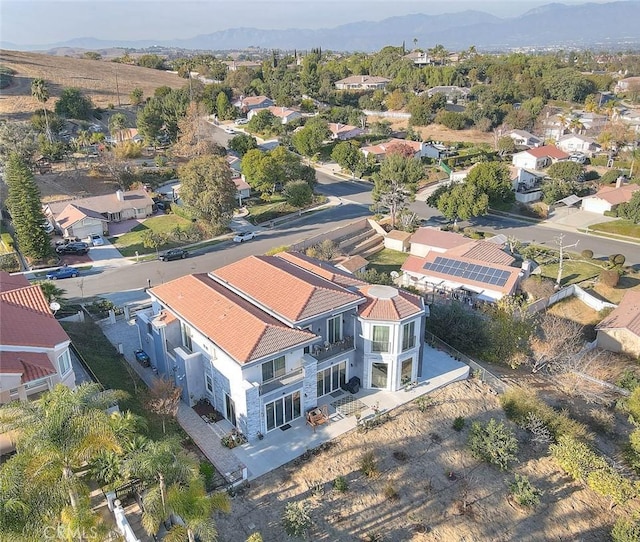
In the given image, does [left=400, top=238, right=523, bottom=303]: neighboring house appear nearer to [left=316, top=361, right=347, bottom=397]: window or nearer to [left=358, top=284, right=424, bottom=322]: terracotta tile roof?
Result: [left=358, top=284, right=424, bottom=322]: terracotta tile roof

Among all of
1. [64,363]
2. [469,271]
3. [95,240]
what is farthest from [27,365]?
[469,271]

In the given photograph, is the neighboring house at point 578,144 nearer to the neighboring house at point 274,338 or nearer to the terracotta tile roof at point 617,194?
the terracotta tile roof at point 617,194

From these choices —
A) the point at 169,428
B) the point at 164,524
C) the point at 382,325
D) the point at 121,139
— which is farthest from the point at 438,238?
the point at 121,139

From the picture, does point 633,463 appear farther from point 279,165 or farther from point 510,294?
point 279,165

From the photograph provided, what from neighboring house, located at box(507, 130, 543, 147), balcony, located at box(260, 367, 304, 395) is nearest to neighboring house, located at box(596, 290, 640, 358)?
balcony, located at box(260, 367, 304, 395)

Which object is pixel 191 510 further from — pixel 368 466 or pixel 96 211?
pixel 96 211
